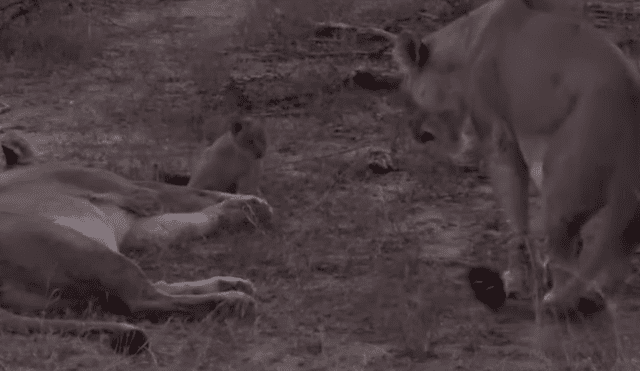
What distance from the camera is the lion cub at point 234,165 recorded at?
5816 mm

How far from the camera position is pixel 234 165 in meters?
5.83

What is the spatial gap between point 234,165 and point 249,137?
114 mm

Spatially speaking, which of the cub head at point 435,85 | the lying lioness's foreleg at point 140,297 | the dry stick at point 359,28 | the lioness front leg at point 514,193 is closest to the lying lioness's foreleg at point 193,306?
the lying lioness's foreleg at point 140,297

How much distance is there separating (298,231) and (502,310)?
3.55 feet

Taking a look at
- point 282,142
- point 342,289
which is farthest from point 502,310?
point 282,142

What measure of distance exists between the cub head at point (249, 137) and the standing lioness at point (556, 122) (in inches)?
38.8

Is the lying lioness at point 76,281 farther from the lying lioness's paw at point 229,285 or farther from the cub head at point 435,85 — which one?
the cub head at point 435,85

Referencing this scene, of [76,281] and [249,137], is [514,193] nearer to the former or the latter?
[76,281]

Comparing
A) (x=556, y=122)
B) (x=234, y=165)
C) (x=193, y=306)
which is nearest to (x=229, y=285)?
(x=193, y=306)

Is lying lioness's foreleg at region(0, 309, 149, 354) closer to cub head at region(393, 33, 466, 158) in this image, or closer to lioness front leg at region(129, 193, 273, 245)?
lioness front leg at region(129, 193, 273, 245)

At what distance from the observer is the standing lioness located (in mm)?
4074

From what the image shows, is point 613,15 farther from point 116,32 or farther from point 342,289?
point 342,289

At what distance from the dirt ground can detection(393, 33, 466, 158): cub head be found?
0.35m

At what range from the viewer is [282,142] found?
653 cm
